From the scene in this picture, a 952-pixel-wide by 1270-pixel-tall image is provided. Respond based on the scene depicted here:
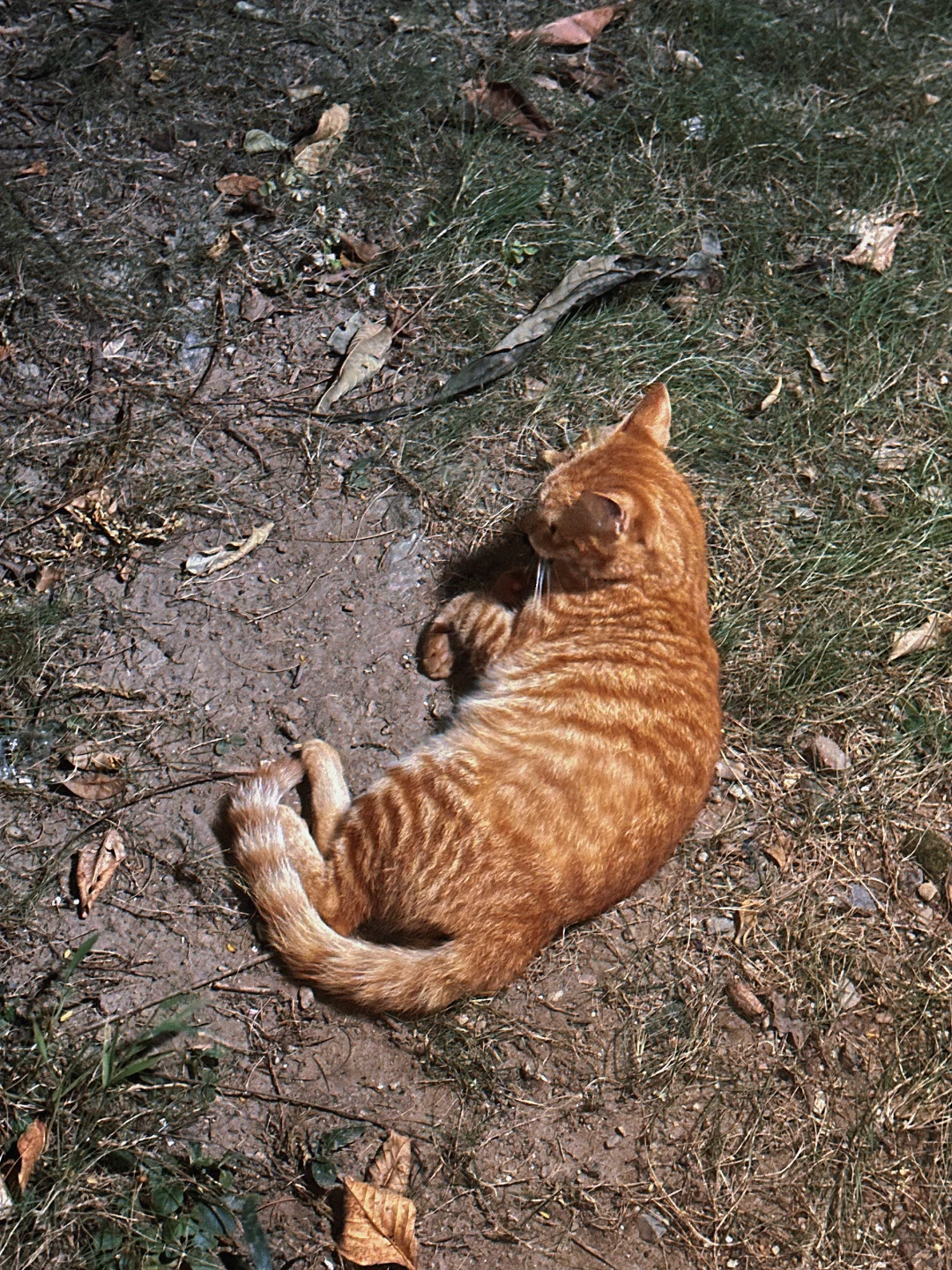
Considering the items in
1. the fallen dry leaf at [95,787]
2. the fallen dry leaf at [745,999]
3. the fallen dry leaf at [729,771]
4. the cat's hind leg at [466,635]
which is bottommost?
the fallen dry leaf at [745,999]

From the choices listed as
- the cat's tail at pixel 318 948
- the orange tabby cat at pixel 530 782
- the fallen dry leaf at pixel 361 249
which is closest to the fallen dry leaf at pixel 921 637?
the orange tabby cat at pixel 530 782

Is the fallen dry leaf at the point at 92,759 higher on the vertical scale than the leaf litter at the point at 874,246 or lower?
lower

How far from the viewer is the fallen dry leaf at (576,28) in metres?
4.45

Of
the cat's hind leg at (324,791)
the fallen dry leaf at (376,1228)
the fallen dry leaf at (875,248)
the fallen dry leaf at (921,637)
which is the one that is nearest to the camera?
the fallen dry leaf at (376,1228)

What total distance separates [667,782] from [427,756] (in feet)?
2.15

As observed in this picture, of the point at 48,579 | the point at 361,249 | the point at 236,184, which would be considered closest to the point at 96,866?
the point at 48,579

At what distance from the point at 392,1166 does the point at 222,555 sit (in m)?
1.84

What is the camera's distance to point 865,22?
4.74 metres

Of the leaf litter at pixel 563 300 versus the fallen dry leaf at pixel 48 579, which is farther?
the leaf litter at pixel 563 300

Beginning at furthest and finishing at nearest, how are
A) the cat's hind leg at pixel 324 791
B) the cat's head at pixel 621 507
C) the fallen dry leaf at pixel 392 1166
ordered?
the cat's head at pixel 621 507 → the cat's hind leg at pixel 324 791 → the fallen dry leaf at pixel 392 1166

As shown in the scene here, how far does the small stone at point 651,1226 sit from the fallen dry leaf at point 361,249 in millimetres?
3233

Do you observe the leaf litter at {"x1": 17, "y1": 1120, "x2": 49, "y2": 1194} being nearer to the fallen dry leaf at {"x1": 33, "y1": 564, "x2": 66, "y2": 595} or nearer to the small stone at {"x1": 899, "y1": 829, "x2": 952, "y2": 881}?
the fallen dry leaf at {"x1": 33, "y1": 564, "x2": 66, "y2": 595}

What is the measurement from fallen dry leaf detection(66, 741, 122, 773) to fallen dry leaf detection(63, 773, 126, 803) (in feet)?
0.07

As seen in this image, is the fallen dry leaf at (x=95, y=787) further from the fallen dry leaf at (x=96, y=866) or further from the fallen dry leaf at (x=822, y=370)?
the fallen dry leaf at (x=822, y=370)
